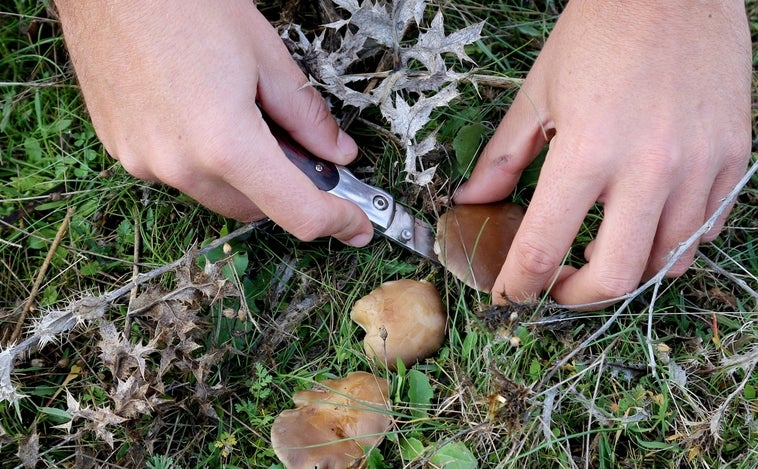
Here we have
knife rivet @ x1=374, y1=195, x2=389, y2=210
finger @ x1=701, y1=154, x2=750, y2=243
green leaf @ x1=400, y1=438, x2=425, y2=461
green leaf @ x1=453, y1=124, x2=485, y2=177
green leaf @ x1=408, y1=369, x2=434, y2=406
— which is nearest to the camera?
finger @ x1=701, y1=154, x2=750, y2=243

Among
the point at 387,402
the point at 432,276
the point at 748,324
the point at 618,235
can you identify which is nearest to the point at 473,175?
the point at 432,276

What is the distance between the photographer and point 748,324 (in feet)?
9.70

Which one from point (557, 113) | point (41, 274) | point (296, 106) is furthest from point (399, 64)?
point (41, 274)

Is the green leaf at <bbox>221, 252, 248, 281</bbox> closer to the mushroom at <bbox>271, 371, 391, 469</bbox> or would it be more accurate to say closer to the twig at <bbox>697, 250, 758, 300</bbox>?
the mushroom at <bbox>271, 371, 391, 469</bbox>

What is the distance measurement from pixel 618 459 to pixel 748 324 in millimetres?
823

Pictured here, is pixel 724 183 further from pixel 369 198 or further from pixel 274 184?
pixel 274 184

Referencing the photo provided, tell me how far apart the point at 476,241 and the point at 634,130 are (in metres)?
0.83

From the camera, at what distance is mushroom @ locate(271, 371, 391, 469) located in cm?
272

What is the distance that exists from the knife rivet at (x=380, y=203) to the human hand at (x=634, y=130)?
652 millimetres

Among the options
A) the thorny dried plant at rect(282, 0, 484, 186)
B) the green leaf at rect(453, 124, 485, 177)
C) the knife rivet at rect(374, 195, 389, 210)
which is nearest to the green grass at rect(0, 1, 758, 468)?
the green leaf at rect(453, 124, 485, 177)

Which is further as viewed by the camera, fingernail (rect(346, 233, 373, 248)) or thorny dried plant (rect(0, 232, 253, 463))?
fingernail (rect(346, 233, 373, 248))

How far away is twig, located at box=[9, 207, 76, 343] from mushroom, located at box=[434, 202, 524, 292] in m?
1.89

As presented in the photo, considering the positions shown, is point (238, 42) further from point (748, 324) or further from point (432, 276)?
point (748, 324)

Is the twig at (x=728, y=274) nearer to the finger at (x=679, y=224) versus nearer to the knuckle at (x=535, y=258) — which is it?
the finger at (x=679, y=224)
